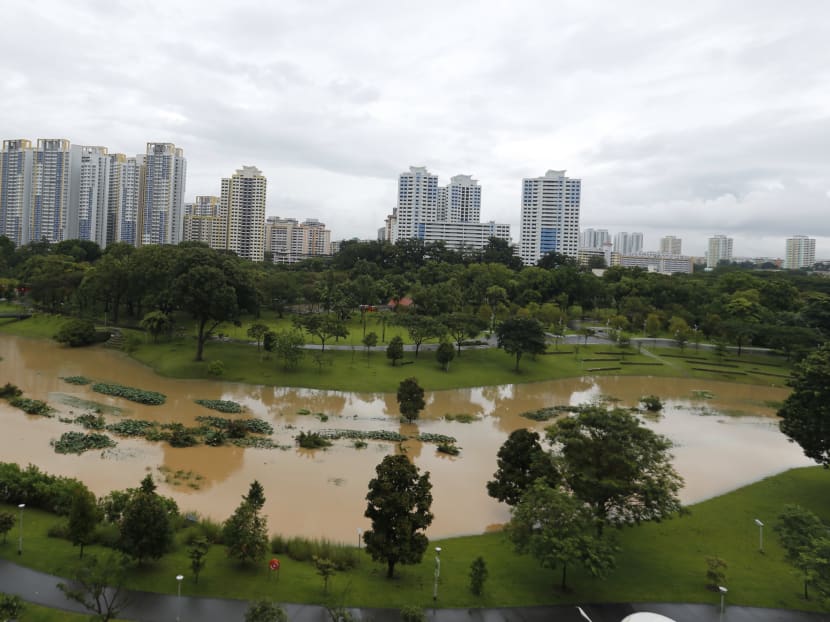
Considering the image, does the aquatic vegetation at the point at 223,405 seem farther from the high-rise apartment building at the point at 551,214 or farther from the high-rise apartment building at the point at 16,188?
the high-rise apartment building at the point at 551,214

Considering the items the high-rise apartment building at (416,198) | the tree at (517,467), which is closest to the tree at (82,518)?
the tree at (517,467)

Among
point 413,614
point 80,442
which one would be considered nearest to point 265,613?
point 413,614

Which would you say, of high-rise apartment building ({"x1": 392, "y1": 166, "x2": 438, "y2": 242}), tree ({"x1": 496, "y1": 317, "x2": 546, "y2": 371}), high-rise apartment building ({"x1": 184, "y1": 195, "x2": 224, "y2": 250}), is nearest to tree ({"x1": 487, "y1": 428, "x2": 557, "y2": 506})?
tree ({"x1": 496, "y1": 317, "x2": 546, "y2": 371})

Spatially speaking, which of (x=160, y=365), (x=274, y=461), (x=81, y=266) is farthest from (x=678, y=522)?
(x=81, y=266)

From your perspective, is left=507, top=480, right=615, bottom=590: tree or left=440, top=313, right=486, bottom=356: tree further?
left=440, top=313, right=486, bottom=356: tree

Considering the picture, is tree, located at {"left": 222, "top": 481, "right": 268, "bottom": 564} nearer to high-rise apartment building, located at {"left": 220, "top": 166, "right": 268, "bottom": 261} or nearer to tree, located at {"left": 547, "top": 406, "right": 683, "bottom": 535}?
tree, located at {"left": 547, "top": 406, "right": 683, "bottom": 535}

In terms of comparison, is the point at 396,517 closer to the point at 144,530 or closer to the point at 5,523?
the point at 144,530

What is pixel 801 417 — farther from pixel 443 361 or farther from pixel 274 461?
pixel 443 361
